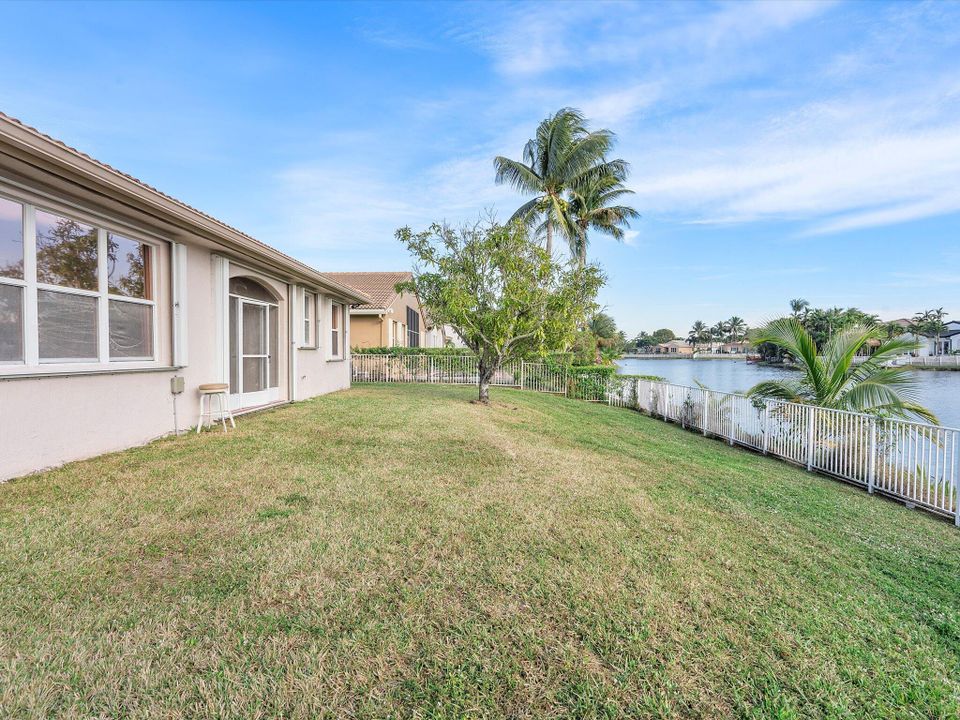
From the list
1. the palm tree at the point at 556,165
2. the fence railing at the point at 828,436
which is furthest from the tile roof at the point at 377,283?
the fence railing at the point at 828,436

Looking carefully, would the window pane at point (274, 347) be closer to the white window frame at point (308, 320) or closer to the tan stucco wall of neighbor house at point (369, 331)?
the white window frame at point (308, 320)

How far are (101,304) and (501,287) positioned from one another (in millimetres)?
6577

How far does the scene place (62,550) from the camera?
2.52 meters

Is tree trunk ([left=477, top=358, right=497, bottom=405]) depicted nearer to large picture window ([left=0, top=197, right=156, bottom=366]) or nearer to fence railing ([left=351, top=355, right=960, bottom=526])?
fence railing ([left=351, top=355, right=960, bottom=526])

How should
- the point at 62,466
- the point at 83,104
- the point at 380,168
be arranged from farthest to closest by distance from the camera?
the point at 380,168 < the point at 83,104 < the point at 62,466

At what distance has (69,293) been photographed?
163 inches

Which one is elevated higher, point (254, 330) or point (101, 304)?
point (101, 304)

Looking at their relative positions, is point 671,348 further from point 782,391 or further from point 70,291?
point 70,291

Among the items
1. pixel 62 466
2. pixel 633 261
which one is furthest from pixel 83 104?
pixel 633 261

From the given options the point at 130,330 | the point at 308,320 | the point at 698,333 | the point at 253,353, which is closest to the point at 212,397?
the point at 130,330

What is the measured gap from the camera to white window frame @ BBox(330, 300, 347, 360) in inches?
431

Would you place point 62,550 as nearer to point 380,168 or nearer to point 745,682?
point 745,682

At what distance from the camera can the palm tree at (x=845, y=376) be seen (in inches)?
289

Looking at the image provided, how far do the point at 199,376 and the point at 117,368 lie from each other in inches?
51.2
